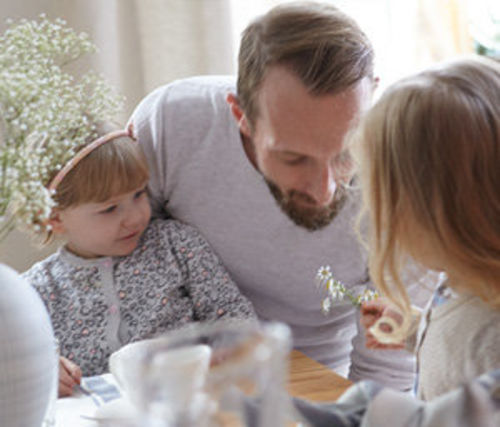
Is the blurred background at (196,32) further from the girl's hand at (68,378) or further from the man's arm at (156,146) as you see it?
the girl's hand at (68,378)

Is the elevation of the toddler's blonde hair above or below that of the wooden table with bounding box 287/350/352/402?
above

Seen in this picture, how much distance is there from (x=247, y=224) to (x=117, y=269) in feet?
0.95

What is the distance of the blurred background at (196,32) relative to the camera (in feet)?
6.50

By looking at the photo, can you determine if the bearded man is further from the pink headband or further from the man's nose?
the pink headband

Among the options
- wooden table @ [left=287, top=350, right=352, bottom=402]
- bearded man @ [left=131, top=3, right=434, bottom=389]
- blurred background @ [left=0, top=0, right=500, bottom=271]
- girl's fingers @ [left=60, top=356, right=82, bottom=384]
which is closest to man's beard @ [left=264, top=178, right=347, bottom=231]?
bearded man @ [left=131, top=3, right=434, bottom=389]

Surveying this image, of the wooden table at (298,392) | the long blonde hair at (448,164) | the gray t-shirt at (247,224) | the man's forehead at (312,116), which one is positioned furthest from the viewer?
the gray t-shirt at (247,224)

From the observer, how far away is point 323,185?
4.51 feet

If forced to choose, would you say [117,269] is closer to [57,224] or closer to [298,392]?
[57,224]

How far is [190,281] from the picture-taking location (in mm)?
1497

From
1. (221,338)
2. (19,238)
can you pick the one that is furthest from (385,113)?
(19,238)

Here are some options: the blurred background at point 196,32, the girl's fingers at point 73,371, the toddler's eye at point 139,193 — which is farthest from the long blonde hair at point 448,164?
the blurred background at point 196,32

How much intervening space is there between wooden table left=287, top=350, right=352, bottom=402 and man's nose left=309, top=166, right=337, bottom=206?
32cm

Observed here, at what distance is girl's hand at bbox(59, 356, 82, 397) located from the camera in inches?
46.5

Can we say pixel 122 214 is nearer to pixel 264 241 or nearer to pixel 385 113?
pixel 264 241
